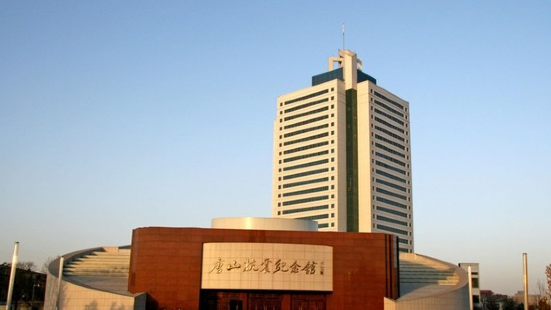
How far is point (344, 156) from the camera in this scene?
133m

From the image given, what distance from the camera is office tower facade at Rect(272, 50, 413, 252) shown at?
131 meters

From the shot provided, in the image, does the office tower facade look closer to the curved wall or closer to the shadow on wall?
the curved wall

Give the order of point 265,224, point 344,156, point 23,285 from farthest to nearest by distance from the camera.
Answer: point 344,156, point 23,285, point 265,224

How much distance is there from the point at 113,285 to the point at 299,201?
89486mm

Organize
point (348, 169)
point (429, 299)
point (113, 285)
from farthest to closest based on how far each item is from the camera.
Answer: point (348, 169)
point (113, 285)
point (429, 299)

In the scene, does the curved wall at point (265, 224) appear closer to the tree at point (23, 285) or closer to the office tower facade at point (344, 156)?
the tree at point (23, 285)

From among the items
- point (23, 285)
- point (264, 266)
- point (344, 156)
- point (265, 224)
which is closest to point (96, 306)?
point (264, 266)

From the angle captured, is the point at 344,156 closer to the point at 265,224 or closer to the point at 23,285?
the point at 23,285

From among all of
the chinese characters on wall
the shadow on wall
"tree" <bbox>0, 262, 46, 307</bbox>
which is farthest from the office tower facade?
the shadow on wall

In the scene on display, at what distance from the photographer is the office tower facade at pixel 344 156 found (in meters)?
131

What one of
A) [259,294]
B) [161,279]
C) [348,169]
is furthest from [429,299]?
[348,169]

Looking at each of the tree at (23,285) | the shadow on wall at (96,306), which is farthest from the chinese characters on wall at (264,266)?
the tree at (23,285)

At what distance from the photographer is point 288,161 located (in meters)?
142

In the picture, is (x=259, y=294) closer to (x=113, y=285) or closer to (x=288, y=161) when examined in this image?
(x=113, y=285)
